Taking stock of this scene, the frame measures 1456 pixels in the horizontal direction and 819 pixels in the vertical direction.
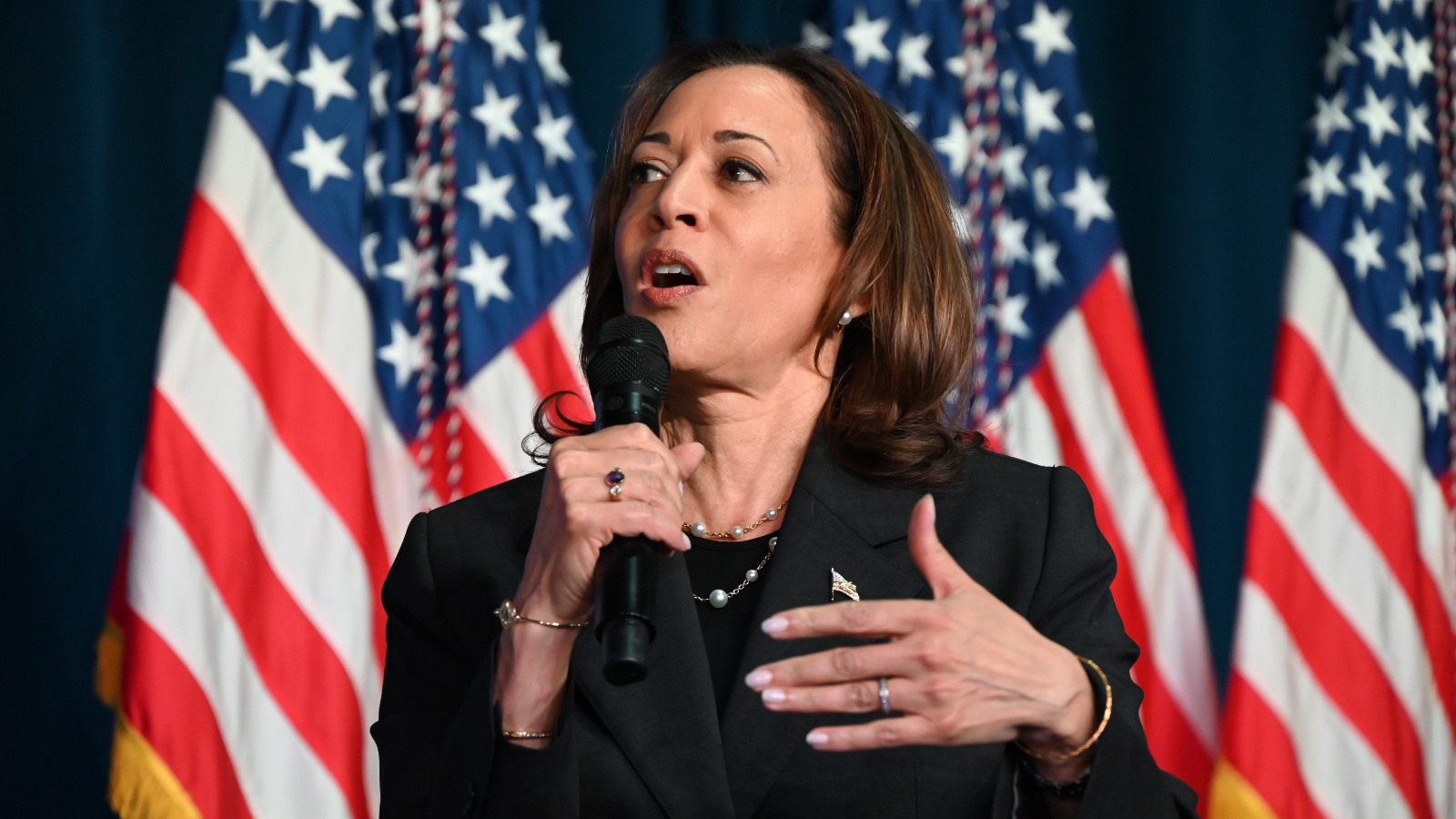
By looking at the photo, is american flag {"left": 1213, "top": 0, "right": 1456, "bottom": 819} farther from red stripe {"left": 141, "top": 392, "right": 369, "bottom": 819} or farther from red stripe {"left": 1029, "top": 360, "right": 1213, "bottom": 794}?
red stripe {"left": 141, "top": 392, "right": 369, "bottom": 819}

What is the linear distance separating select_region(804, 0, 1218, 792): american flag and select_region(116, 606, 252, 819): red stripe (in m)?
1.86

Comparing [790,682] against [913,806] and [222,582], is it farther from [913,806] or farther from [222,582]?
[222,582]

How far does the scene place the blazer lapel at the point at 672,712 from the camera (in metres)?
1.41

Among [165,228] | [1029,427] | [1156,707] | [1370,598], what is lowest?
[1156,707]

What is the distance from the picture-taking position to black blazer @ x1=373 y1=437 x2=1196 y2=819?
132cm

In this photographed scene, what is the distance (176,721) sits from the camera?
2.57 metres

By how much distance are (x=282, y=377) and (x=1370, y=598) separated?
104 inches

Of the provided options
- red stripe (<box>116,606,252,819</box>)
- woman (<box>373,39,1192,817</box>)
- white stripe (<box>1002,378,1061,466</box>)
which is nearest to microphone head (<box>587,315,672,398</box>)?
woman (<box>373,39,1192,817</box>)

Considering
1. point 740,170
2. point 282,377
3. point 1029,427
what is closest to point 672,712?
point 740,170

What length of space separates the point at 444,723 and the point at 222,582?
4.30 ft

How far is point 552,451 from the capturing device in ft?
4.02

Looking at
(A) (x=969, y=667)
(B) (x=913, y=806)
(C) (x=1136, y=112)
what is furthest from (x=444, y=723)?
(C) (x=1136, y=112)

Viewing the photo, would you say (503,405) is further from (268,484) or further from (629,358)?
(629,358)

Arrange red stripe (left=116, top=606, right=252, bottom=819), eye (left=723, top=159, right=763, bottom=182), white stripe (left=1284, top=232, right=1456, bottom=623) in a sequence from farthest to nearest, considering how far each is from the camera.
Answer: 1. white stripe (left=1284, top=232, right=1456, bottom=623)
2. red stripe (left=116, top=606, right=252, bottom=819)
3. eye (left=723, top=159, right=763, bottom=182)
